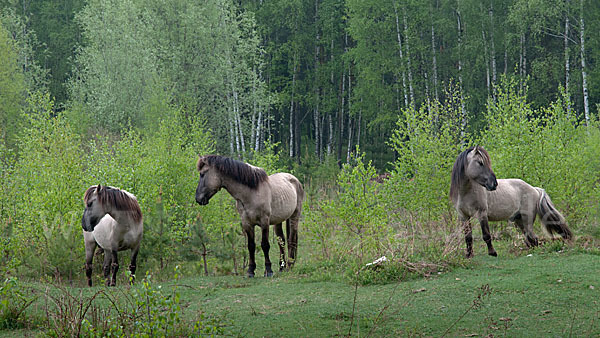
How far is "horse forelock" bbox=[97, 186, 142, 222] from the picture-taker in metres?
9.95

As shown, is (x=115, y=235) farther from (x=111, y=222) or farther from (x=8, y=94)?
(x=8, y=94)

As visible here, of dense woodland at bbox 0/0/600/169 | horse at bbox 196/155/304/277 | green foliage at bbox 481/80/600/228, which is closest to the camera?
horse at bbox 196/155/304/277

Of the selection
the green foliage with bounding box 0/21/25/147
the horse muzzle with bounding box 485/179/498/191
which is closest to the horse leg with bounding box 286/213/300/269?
the horse muzzle with bounding box 485/179/498/191

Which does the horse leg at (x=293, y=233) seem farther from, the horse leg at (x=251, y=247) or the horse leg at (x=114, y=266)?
the horse leg at (x=114, y=266)

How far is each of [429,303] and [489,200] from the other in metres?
3.75

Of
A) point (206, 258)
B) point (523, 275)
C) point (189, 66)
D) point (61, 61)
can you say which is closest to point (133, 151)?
point (206, 258)

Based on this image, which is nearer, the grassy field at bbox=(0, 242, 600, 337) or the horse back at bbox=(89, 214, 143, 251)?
the grassy field at bbox=(0, 242, 600, 337)

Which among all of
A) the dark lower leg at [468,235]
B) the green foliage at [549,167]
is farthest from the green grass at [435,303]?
the green foliage at [549,167]

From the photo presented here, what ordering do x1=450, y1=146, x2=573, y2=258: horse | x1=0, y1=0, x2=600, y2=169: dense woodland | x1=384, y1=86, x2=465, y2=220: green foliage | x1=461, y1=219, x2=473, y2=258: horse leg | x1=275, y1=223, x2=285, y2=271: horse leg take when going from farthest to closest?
x1=0, y1=0, x2=600, y2=169: dense woodland, x1=384, y1=86, x2=465, y2=220: green foliage, x1=275, y1=223, x2=285, y2=271: horse leg, x1=450, y1=146, x2=573, y2=258: horse, x1=461, y1=219, x2=473, y2=258: horse leg

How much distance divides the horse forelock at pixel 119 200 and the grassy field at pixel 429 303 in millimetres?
1614

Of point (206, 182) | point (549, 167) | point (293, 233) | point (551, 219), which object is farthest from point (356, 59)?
point (206, 182)

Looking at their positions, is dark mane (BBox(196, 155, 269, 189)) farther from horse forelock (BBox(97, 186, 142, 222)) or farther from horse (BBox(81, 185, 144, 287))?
horse (BBox(81, 185, 144, 287))

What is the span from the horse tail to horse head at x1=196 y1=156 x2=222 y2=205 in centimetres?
569

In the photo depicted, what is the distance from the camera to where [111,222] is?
10.3 m
